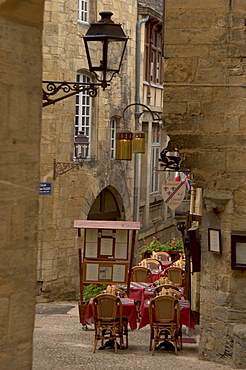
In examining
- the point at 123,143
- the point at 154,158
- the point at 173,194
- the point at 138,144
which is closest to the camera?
the point at 123,143

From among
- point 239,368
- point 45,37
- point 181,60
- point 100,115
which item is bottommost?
point 239,368

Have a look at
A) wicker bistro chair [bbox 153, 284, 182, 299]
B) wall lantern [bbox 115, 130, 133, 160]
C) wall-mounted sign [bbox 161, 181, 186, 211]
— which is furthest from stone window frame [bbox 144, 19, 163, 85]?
wicker bistro chair [bbox 153, 284, 182, 299]

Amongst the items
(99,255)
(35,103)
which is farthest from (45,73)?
(35,103)

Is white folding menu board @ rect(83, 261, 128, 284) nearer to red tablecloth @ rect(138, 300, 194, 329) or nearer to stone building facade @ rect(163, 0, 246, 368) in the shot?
red tablecloth @ rect(138, 300, 194, 329)

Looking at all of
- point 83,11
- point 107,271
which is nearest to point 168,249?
point 83,11

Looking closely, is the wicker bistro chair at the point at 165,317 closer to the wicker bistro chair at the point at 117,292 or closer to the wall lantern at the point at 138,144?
the wicker bistro chair at the point at 117,292

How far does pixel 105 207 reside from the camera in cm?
2138

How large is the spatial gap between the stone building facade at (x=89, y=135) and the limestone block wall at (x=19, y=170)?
1324cm

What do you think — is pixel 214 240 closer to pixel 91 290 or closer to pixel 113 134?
pixel 91 290

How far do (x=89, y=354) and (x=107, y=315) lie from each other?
0.66m

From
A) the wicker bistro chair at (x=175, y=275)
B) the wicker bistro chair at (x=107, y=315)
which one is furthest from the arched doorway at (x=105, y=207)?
the wicker bistro chair at (x=107, y=315)

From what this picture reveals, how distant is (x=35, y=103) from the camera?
7.91 feet

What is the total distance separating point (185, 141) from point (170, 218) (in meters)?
19.8

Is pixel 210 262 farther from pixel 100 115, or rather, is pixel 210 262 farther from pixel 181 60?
pixel 100 115
